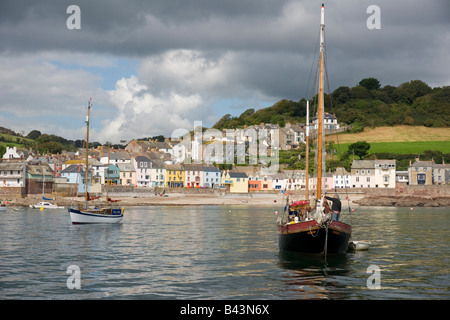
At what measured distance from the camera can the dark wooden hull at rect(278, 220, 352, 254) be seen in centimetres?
2581

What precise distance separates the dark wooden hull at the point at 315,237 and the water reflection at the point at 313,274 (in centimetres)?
46

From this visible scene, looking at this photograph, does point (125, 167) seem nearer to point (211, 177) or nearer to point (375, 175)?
Result: point (211, 177)

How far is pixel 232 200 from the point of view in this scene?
106 m

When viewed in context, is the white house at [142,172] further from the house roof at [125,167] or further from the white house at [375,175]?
the white house at [375,175]

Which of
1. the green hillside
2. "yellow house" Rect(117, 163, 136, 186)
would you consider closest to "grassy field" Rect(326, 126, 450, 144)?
the green hillside

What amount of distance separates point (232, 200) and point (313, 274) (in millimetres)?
82987

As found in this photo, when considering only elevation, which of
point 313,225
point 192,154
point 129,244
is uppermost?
point 192,154

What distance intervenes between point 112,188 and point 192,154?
1910 inches

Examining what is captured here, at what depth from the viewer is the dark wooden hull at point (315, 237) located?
25.8 meters

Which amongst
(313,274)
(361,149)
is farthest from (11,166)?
(313,274)

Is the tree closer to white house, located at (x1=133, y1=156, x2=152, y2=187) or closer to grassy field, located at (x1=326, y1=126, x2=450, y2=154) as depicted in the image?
grassy field, located at (x1=326, y1=126, x2=450, y2=154)

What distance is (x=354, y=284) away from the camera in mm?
20781
